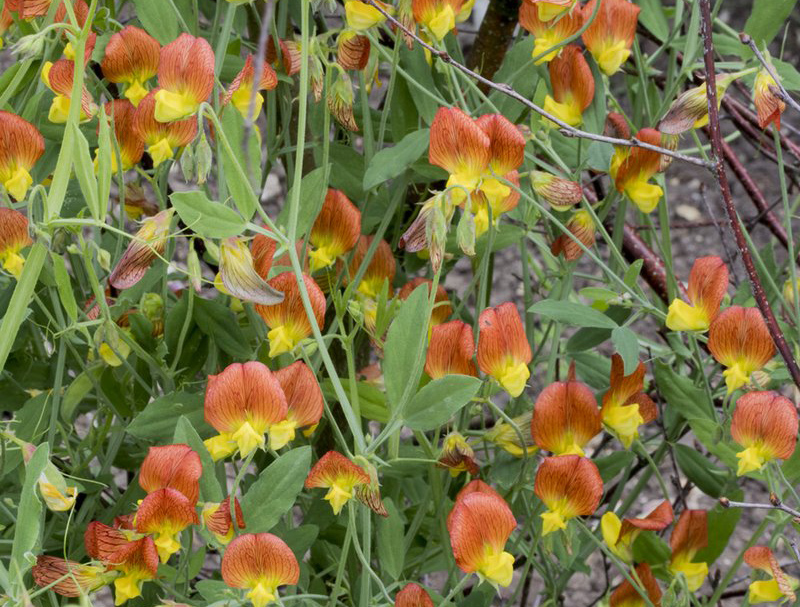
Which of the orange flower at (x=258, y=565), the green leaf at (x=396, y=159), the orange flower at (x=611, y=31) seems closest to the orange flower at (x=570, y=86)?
the orange flower at (x=611, y=31)

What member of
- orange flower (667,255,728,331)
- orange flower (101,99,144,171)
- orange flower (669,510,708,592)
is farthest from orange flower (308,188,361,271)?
orange flower (669,510,708,592)

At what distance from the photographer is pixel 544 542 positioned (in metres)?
0.96

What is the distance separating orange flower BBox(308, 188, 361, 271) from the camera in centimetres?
90

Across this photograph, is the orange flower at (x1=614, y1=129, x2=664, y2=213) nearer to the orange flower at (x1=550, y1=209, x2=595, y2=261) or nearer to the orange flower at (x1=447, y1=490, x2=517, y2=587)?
the orange flower at (x1=550, y1=209, x2=595, y2=261)

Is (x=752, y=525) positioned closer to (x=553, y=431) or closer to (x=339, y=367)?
(x=339, y=367)

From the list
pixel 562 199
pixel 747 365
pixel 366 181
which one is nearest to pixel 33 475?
pixel 366 181

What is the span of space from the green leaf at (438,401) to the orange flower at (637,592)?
1.00 feet

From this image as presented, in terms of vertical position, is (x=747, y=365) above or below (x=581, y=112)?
below

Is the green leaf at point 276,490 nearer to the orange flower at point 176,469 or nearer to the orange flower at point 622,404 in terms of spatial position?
the orange flower at point 176,469

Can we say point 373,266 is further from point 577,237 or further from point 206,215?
point 206,215

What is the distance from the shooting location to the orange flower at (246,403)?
2.43ft

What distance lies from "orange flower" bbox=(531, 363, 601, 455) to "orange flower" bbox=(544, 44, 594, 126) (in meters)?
0.23

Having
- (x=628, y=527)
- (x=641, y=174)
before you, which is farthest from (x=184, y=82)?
(x=628, y=527)

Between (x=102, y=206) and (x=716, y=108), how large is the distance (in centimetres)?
41
